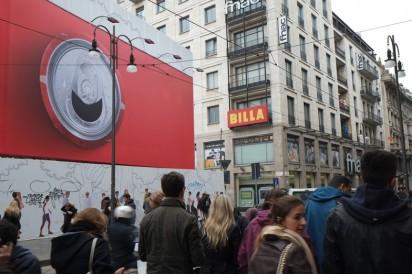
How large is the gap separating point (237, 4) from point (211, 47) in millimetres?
4169

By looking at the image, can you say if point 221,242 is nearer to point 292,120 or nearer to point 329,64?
point 292,120

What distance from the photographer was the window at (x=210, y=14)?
128 ft

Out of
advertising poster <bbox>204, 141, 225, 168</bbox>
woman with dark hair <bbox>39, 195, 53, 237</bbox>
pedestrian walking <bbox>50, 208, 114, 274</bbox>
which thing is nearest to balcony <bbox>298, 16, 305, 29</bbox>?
advertising poster <bbox>204, 141, 225, 168</bbox>

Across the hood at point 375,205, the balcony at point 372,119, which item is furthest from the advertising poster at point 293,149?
the hood at point 375,205

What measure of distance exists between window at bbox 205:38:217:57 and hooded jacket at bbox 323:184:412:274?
119 ft

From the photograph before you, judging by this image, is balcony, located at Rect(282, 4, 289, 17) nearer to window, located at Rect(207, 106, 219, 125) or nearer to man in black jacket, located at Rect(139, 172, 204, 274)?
window, located at Rect(207, 106, 219, 125)

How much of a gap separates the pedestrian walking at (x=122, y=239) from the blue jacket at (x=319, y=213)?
2142 millimetres

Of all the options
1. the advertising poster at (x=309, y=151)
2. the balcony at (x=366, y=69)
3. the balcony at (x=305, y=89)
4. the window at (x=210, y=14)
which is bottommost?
the advertising poster at (x=309, y=151)

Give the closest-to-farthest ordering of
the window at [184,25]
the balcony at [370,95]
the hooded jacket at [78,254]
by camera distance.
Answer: the hooded jacket at [78,254], the window at [184,25], the balcony at [370,95]

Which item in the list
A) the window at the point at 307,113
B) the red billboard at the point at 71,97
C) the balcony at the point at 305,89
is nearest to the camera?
the red billboard at the point at 71,97

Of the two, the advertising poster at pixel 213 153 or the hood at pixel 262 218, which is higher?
the advertising poster at pixel 213 153

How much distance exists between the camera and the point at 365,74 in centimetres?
5403

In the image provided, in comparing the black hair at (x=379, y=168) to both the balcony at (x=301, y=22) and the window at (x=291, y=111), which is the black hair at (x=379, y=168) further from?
the balcony at (x=301, y=22)

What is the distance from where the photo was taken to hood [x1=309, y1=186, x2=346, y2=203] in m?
4.56
